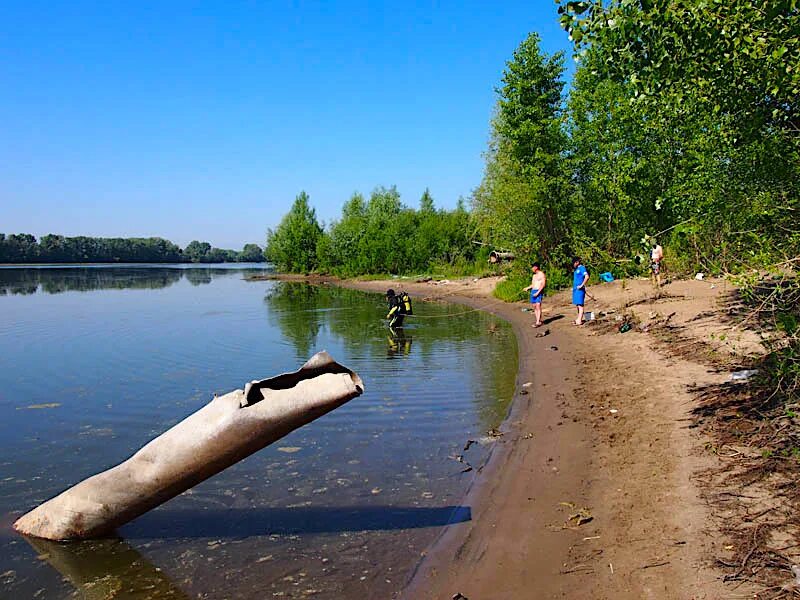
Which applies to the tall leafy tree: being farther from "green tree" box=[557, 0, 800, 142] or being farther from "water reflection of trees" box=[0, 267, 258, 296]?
"water reflection of trees" box=[0, 267, 258, 296]

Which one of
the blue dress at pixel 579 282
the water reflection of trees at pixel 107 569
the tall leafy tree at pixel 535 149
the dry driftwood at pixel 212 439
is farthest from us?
the tall leafy tree at pixel 535 149

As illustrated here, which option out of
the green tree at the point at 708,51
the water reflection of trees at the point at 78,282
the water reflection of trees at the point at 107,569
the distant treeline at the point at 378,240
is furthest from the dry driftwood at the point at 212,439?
the water reflection of trees at the point at 78,282

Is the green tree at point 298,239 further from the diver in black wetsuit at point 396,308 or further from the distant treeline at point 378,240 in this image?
the diver in black wetsuit at point 396,308

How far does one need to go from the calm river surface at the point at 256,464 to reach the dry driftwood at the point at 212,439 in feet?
2.07

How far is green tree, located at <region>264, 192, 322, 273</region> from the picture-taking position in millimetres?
88312

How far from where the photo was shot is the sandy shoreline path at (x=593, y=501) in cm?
473

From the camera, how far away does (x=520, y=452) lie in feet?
26.6

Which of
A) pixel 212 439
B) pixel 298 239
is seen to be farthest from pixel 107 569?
pixel 298 239

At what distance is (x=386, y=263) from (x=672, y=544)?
62.0 metres

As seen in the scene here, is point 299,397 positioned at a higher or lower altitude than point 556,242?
lower

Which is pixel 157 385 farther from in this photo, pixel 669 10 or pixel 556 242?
pixel 556 242

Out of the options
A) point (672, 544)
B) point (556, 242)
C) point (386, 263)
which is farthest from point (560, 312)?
point (386, 263)

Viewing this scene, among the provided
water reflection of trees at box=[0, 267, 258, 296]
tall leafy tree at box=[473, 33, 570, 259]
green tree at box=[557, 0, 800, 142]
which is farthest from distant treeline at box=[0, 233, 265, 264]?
green tree at box=[557, 0, 800, 142]

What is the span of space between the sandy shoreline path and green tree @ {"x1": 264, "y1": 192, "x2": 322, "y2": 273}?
256 ft
